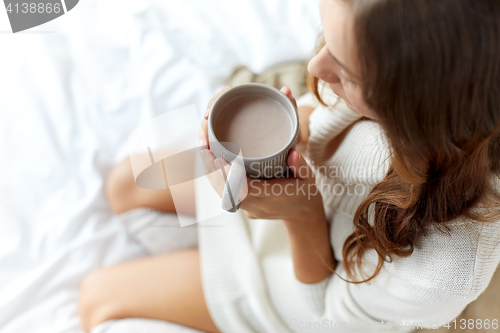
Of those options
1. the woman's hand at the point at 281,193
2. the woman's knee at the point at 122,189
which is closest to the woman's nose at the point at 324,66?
the woman's hand at the point at 281,193

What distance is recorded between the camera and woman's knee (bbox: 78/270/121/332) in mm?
762

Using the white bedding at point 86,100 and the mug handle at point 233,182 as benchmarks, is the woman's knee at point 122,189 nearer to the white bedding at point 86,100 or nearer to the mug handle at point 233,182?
Result: the white bedding at point 86,100

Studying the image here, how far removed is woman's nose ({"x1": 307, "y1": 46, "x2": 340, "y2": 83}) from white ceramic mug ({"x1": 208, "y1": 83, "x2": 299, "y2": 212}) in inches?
2.8

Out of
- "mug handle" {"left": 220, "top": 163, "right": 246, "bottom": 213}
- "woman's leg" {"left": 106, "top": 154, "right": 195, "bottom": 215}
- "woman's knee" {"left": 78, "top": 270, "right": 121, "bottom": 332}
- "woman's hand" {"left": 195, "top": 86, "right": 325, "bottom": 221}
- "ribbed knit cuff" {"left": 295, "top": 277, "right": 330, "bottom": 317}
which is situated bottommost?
"woman's knee" {"left": 78, "top": 270, "right": 121, "bottom": 332}

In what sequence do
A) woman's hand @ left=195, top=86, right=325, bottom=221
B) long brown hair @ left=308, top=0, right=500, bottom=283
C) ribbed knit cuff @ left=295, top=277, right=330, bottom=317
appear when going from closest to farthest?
long brown hair @ left=308, top=0, right=500, bottom=283, woman's hand @ left=195, top=86, right=325, bottom=221, ribbed knit cuff @ left=295, top=277, right=330, bottom=317

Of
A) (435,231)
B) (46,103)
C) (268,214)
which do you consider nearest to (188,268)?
(268,214)

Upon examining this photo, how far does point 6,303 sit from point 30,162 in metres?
0.35

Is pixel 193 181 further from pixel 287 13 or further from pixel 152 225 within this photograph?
pixel 287 13

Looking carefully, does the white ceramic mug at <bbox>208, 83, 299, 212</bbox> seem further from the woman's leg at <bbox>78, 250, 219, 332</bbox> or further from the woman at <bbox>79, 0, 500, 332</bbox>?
the woman's leg at <bbox>78, 250, 219, 332</bbox>

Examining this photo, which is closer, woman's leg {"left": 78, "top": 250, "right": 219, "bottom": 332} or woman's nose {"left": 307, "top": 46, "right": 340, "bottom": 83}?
woman's nose {"left": 307, "top": 46, "right": 340, "bottom": 83}

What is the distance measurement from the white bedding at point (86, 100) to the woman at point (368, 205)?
0.29 ft

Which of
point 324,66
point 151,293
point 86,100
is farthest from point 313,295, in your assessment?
point 86,100

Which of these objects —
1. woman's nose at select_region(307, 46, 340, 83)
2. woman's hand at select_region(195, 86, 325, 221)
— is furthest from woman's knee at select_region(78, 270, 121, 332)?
woman's nose at select_region(307, 46, 340, 83)

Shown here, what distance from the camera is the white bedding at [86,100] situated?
866 mm
